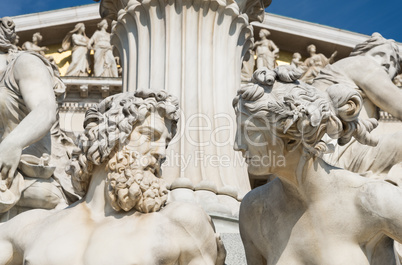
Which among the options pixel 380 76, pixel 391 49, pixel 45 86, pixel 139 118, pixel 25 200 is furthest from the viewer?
pixel 391 49

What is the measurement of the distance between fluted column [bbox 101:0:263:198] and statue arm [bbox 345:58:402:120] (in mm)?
973

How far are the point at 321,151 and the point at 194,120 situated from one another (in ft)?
10.0

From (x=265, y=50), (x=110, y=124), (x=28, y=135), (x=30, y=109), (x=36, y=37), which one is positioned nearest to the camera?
(x=110, y=124)

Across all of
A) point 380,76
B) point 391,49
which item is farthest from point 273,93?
point 391,49

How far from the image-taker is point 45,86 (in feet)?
19.0

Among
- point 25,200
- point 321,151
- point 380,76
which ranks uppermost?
point 321,151

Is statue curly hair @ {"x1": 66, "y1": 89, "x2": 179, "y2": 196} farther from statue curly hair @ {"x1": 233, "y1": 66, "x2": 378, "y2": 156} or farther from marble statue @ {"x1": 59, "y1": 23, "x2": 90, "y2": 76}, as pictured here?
marble statue @ {"x1": 59, "y1": 23, "x2": 90, "y2": 76}

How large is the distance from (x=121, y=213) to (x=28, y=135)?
1.77 meters

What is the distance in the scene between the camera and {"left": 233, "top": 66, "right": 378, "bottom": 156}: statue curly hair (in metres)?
3.59

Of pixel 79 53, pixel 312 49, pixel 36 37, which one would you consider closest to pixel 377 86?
pixel 79 53

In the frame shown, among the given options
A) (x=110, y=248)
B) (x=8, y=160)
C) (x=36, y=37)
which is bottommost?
(x=36, y=37)

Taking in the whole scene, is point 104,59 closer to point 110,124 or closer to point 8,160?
point 8,160

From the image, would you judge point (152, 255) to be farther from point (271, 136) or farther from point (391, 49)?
point (391, 49)

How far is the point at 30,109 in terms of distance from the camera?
5656 mm
